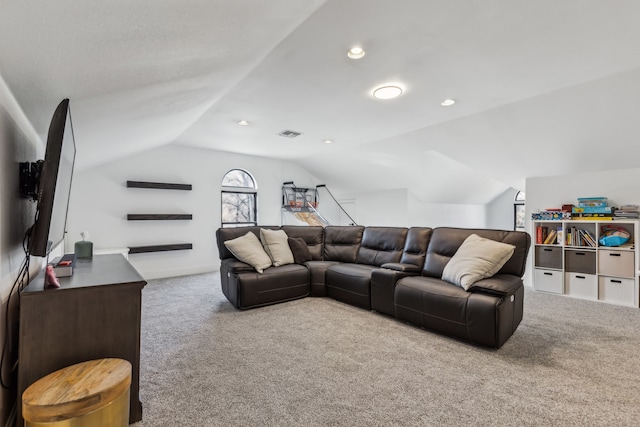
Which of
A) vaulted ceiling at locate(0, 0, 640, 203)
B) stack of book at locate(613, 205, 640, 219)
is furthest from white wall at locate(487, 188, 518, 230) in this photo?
stack of book at locate(613, 205, 640, 219)

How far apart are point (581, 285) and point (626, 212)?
1.11 metres

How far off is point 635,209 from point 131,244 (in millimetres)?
7488

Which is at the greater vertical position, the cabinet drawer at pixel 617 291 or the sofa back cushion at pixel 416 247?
the sofa back cushion at pixel 416 247

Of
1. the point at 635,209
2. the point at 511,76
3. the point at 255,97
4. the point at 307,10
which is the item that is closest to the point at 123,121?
the point at 255,97

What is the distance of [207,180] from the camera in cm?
633

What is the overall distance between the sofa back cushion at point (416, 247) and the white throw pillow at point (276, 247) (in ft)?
5.04

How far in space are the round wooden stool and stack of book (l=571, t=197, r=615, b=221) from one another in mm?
5496

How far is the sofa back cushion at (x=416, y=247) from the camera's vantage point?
3.65m

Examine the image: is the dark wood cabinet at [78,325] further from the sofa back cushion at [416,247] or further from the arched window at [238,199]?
the arched window at [238,199]

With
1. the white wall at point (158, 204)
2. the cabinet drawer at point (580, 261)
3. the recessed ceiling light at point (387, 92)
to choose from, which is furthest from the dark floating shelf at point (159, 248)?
the cabinet drawer at point (580, 261)

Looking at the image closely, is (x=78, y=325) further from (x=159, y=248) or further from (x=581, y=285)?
(x=581, y=285)

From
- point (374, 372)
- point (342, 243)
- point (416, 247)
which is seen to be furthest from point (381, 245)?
point (374, 372)

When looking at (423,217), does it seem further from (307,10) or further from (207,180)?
(307,10)

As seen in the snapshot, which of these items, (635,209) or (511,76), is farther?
(635,209)
